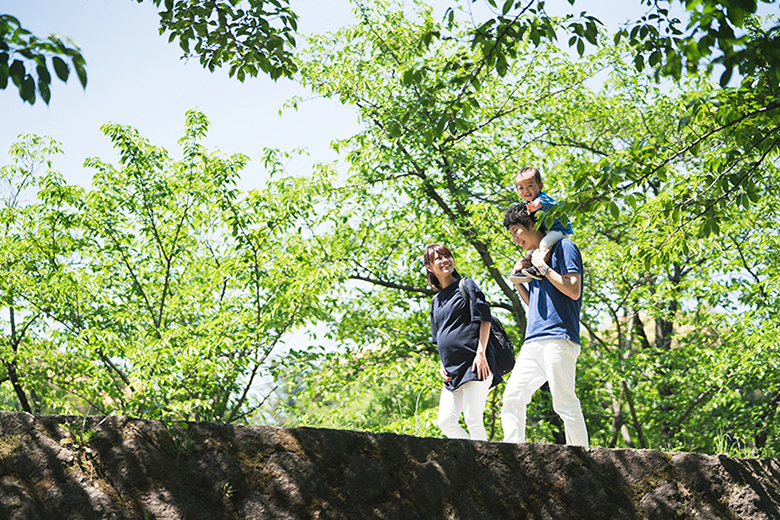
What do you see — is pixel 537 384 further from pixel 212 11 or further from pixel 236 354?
pixel 236 354

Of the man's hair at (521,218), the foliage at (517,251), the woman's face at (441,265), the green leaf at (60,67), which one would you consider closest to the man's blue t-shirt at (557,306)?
the man's hair at (521,218)

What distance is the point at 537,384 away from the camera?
352cm

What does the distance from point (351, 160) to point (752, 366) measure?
21.1ft

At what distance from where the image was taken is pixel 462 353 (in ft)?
12.2

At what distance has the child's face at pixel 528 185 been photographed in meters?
3.93

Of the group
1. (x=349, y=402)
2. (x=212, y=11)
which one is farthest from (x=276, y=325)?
(x=212, y=11)

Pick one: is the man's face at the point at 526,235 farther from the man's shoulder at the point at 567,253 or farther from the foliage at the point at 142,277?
the foliage at the point at 142,277

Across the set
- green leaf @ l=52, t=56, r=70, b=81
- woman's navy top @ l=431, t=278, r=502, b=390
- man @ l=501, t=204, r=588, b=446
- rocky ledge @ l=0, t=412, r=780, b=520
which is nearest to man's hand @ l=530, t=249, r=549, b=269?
man @ l=501, t=204, r=588, b=446

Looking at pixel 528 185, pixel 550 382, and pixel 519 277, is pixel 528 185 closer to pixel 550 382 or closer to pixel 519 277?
pixel 519 277

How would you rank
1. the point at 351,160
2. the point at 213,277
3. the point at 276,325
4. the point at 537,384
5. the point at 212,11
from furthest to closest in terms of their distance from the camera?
1. the point at 351,160
2. the point at 213,277
3. the point at 276,325
4. the point at 212,11
5. the point at 537,384

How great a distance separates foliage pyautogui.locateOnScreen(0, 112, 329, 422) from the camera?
773cm

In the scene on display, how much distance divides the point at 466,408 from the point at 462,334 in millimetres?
439

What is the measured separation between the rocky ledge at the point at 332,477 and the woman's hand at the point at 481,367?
0.65m

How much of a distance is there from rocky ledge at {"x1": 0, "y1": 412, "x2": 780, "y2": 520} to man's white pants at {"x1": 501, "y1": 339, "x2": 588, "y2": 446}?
14.3 inches
